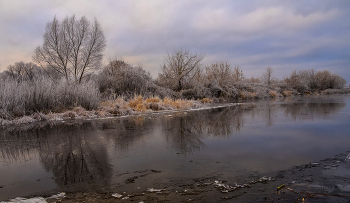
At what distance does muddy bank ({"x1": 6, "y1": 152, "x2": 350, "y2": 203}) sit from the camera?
300 cm

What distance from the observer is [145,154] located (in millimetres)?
5098

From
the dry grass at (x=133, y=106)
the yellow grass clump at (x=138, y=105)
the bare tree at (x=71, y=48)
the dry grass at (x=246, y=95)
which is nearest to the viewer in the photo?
the dry grass at (x=133, y=106)

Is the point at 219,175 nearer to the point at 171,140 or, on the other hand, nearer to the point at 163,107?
the point at 171,140

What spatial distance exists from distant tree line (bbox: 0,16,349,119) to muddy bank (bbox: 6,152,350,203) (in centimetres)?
946

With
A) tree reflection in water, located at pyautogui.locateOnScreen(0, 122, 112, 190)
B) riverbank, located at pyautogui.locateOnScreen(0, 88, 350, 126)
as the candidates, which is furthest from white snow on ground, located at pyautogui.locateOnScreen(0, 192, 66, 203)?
riverbank, located at pyautogui.locateOnScreen(0, 88, 350, 126)

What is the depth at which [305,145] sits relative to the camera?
5.59 meters

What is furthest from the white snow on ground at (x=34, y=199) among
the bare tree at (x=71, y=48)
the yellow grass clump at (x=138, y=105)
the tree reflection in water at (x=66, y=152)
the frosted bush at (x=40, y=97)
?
the bare tree at (x=71, y=48)

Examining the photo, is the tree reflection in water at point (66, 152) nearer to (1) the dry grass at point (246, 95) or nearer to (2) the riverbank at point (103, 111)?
(2) the riverbank at point (103, 111)

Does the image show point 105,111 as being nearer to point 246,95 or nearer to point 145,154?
point 145,154

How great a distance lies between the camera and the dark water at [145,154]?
370 cm

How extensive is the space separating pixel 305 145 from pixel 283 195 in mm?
3133

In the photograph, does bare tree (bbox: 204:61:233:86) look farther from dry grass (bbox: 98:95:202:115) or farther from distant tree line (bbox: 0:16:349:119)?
dry grass (bbox: 98:95:202:115)

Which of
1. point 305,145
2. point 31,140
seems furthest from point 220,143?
point 31,140

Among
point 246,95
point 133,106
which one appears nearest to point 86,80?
point 133,106
